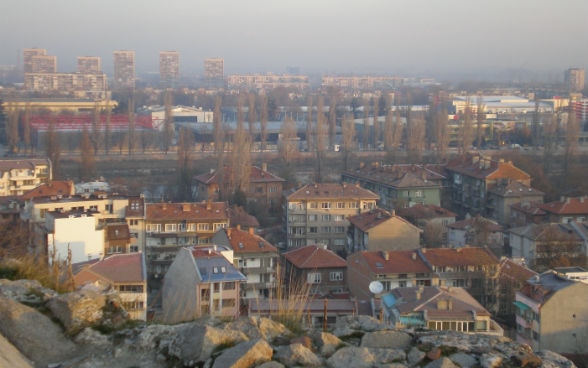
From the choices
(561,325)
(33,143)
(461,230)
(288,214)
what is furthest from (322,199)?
(33,143)

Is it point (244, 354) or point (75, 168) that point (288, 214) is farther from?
point (244, 354)

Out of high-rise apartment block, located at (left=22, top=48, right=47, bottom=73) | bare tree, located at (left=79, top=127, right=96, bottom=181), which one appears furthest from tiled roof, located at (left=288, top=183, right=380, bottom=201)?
high-rise apartment block, located at (left=22, top=48, right=47, bottom=73)

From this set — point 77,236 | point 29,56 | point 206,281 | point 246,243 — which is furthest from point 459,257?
point 29,56

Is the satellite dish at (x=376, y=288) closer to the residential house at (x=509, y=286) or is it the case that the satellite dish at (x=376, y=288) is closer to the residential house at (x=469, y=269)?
the residential house at (x=469, y=269)

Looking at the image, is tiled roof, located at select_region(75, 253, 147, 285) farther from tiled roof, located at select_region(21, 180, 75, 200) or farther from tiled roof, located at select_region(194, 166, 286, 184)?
tiled roof, located at select_region(194, 166, 286, 184)

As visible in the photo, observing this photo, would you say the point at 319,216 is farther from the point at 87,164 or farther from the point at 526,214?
the point at 87,164

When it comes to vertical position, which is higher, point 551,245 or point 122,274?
point 122,274
